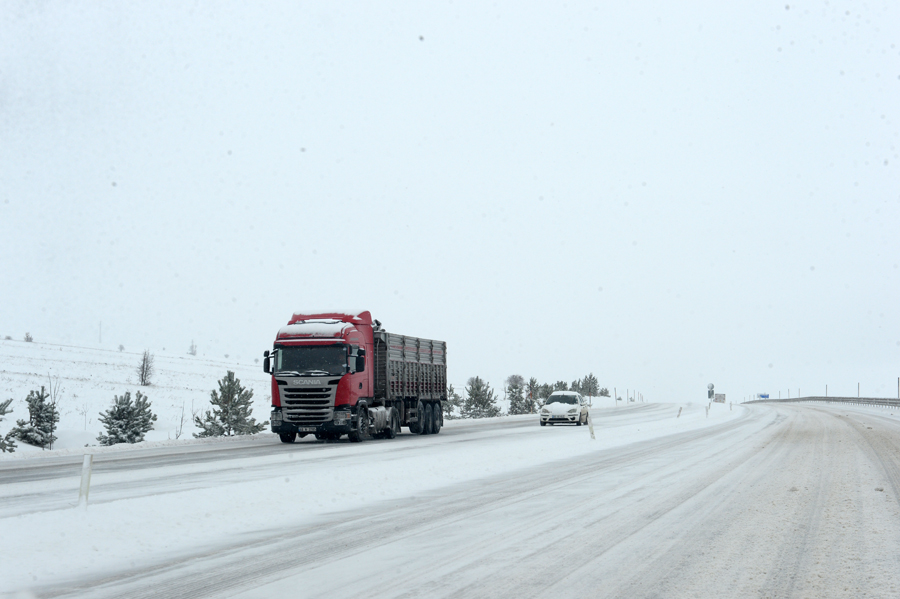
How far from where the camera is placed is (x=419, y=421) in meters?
30.4

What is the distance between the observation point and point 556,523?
9430 millimetres

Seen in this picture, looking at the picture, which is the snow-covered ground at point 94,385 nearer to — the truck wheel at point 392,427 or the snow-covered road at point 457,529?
the truck wheel at point 392,427

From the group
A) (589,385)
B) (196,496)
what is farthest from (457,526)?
(589,385)

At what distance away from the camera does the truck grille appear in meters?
23.7

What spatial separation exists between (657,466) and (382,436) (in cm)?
1422

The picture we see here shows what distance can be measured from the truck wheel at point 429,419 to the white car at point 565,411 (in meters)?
7.40

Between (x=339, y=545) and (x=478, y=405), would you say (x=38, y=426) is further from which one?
(x=478, y=405)

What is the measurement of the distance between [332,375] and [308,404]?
1.23m

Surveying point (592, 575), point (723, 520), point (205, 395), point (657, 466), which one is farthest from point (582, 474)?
point (205, 395)

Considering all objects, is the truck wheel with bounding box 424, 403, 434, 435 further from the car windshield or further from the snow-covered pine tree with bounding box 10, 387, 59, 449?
the snow-covered pine tree with bounding box 10, 387, 59, 449

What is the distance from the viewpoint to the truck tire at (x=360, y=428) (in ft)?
80.3

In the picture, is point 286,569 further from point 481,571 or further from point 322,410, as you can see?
point 322,410

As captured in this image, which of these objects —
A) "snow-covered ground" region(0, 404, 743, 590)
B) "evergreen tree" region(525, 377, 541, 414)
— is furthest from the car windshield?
"evergreen tree" region(525, 377, 541, 414)

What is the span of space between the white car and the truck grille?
16.0 m
